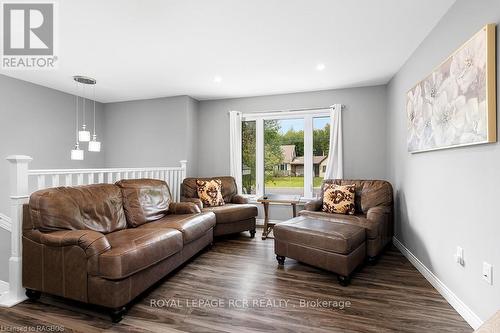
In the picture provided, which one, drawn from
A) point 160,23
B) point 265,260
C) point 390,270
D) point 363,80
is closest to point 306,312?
point 265,260

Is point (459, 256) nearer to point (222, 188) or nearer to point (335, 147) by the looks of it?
point (335, 147)

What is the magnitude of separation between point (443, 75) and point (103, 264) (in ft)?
10.3

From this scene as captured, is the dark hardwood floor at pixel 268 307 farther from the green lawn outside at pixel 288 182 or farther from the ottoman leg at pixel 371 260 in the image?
the green lawn outside at pixel 288 182

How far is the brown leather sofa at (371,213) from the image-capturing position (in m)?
2.91

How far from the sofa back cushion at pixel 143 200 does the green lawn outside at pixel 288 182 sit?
2080mm

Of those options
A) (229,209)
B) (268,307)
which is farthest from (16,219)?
(229,209)

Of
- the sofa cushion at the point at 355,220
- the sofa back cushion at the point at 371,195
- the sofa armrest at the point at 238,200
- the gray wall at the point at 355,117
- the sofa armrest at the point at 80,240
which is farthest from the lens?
the sofa armrest at the point at 238,200

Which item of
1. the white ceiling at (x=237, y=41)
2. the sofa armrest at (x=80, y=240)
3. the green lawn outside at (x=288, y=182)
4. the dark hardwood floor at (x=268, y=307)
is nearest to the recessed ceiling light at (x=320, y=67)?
the white ceiling at (x=237, y=41)

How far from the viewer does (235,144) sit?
16.0 feet

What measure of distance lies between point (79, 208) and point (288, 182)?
336cm

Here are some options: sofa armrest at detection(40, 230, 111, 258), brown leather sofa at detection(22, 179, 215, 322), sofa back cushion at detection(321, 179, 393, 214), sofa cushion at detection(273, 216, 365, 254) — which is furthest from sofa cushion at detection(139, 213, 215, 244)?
sofa back cushion at detection(321, 179, 393, 214)

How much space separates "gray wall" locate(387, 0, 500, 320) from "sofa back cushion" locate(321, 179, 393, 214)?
8.6 inches

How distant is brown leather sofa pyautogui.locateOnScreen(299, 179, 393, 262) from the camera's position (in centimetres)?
291

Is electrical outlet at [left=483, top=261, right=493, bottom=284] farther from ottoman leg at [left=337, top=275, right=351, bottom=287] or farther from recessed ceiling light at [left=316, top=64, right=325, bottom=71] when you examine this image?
recessed ceiling light at [left=316, top=64, right=325, bottom=71]
